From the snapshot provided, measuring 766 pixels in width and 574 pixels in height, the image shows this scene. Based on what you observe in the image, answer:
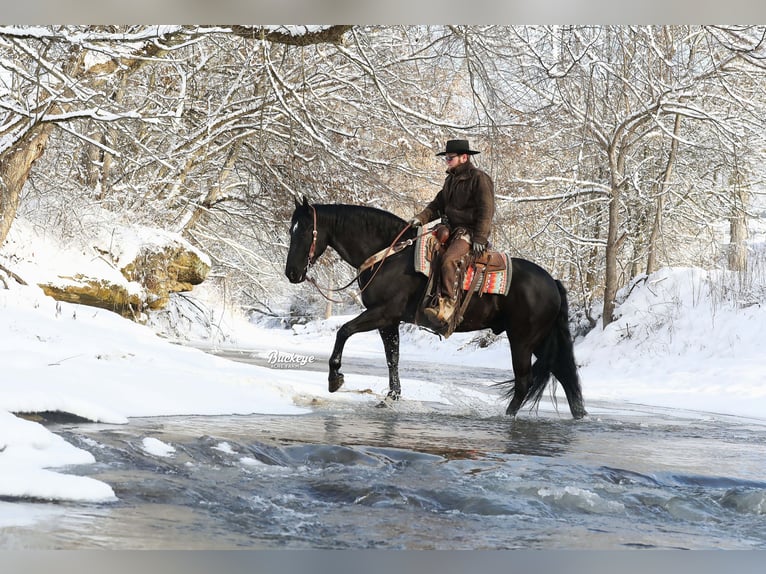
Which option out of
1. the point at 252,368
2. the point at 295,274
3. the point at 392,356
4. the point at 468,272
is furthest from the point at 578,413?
the point at 252,368

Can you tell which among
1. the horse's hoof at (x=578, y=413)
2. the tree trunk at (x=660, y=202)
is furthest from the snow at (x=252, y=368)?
the tree trunk at (x=660, y=202)

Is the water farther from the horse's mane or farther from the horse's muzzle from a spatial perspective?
the horse's mane

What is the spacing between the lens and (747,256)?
11.6 metres

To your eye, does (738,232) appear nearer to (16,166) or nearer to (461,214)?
(461,214)

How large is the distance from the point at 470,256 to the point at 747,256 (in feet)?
22.1

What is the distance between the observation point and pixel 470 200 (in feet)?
21.2

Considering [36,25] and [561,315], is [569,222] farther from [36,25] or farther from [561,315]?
[36,25]

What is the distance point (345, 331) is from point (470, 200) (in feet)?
4.61

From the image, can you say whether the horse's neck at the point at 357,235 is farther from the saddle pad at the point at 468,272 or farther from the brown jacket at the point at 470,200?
the brown jacket at the point at 470,200

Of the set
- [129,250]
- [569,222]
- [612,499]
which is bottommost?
[612,499]

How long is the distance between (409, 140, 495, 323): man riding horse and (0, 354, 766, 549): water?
1.52 m

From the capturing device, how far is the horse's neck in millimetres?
6828

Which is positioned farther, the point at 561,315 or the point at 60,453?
the point at 561,315
